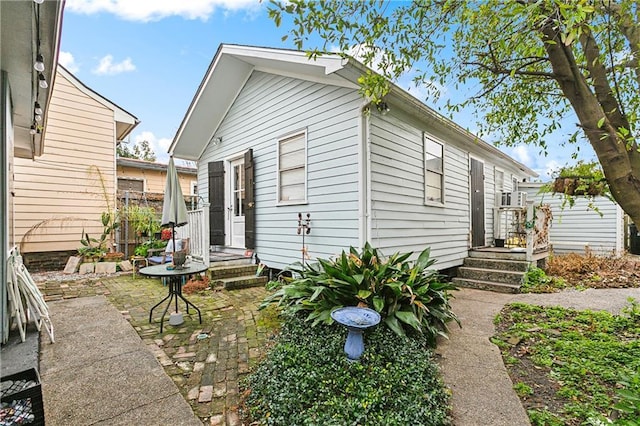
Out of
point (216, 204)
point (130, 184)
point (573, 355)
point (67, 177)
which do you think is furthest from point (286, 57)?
point (130, 184)

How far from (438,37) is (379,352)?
349cm

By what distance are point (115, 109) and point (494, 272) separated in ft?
37.6

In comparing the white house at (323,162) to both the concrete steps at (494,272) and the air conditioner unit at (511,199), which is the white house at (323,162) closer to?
the concrete steps at (494,272)

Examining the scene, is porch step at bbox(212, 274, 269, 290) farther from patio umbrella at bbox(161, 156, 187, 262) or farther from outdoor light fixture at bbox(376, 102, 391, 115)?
outdoor light fixture at bbox(376, 102, 391, 115)

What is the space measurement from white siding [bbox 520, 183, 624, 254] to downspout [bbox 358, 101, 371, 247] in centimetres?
796

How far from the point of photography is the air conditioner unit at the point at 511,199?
28.4 feet

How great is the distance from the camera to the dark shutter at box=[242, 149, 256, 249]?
21.6 feet

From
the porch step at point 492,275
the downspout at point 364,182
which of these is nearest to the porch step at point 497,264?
the porch step at point 492,275

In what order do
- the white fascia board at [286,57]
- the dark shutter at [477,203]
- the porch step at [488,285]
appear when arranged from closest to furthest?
1. the white fascia board at [286,57]
2. the porch step at [488,285]
3. the dark shutter at [477,203]

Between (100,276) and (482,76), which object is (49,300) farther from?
(482,76)

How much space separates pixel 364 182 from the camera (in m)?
4.57

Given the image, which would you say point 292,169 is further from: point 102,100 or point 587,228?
point 587,228

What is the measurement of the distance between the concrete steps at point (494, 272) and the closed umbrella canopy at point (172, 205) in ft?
18.7

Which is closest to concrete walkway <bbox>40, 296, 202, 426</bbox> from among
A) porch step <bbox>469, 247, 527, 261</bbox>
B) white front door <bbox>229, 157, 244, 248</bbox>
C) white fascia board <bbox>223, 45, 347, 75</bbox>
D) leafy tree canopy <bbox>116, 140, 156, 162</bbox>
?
white front door <bbox>229, 157, 244, 248</bbox>
